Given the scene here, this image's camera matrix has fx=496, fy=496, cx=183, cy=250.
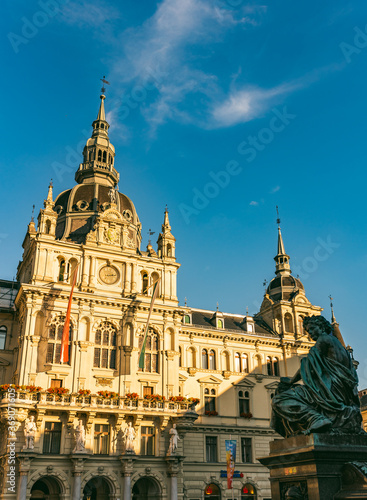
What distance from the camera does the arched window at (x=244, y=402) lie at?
168 ft

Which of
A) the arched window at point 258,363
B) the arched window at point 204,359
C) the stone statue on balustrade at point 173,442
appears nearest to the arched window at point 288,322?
the arched window at point 258,363

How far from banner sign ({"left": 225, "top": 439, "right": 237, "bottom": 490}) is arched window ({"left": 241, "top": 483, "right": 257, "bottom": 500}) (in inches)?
170

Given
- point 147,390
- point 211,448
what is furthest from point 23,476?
point 211,448

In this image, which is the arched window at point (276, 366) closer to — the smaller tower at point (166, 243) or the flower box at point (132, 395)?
the smaller tower at point (166, 243)

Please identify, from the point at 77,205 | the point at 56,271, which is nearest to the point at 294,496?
the point at 56,271

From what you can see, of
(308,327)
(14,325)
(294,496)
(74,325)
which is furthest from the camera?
(14,325)

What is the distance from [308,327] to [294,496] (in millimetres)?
4228

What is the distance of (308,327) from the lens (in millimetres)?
13461

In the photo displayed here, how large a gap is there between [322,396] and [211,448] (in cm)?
3852

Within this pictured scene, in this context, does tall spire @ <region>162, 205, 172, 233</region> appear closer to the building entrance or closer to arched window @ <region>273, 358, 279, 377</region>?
arched window @ <region>273, 358, 279, 377</region>

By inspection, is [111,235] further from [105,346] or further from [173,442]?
[173,442]

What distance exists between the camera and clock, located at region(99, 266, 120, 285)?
46438 millimetres

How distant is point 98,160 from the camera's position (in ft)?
192

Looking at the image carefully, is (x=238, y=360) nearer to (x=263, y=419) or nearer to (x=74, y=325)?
(x=263, y=419)
